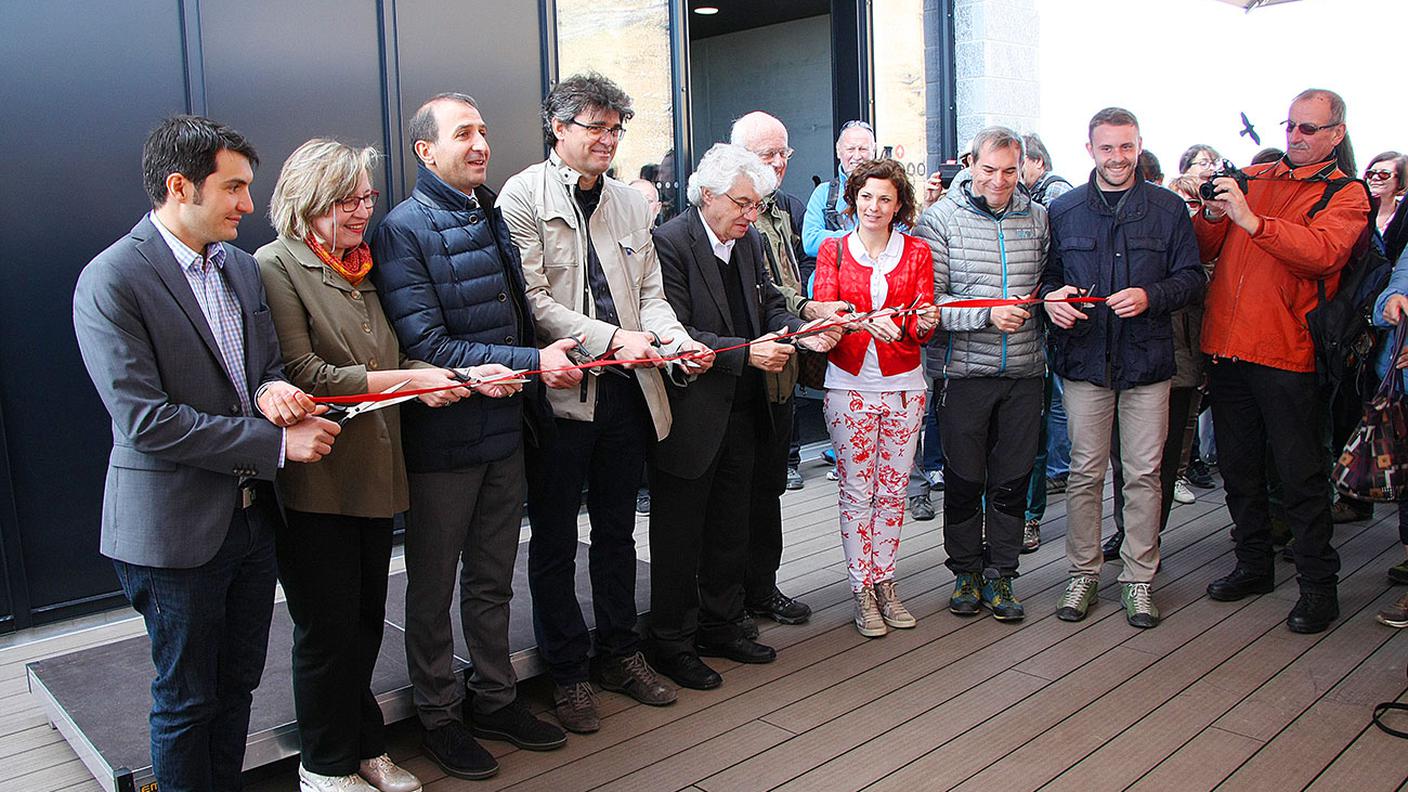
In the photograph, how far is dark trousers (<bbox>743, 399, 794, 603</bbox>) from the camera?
13.0 ft

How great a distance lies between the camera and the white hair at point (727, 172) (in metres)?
3.42

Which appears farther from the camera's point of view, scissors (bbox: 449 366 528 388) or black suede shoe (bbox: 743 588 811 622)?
black suede shoe (bbox: 743 588 811 622)

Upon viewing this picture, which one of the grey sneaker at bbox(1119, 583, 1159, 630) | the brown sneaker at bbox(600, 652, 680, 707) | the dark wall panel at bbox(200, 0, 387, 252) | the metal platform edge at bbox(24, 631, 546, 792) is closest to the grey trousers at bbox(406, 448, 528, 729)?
the metal platform edge at bbox(24, 631, 546, 792)

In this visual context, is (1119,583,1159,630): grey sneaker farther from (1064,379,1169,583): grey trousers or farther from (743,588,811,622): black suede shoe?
(743,588,811,622): black suede shoe

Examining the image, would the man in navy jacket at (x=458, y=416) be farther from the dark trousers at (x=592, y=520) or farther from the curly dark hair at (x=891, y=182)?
the curly dark hair at (x=891, y=182)

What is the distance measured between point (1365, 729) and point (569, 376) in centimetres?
251

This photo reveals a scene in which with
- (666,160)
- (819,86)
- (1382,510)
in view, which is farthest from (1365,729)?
(819,86)

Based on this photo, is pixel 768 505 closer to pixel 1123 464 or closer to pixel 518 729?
pixel 518 729

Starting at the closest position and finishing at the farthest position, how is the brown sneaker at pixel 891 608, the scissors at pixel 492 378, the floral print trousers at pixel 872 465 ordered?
the scissors at pixel 492 378 → the floral print trousers at pixel 872 465 → the brown sneaker at pixel 891 608

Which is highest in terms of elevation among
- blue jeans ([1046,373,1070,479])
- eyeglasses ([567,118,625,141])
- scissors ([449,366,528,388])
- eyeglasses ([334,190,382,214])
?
eyeglasses ([567,118,625,141])

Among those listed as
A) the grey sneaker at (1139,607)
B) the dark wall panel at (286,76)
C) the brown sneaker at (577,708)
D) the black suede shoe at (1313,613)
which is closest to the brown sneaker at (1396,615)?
the black suede shoe at (1313,613)

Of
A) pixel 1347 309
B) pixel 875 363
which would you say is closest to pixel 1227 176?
pixel 1347 309

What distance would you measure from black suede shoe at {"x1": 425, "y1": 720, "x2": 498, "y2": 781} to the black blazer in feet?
3.23

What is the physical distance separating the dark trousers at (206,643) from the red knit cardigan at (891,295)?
6.72ft
